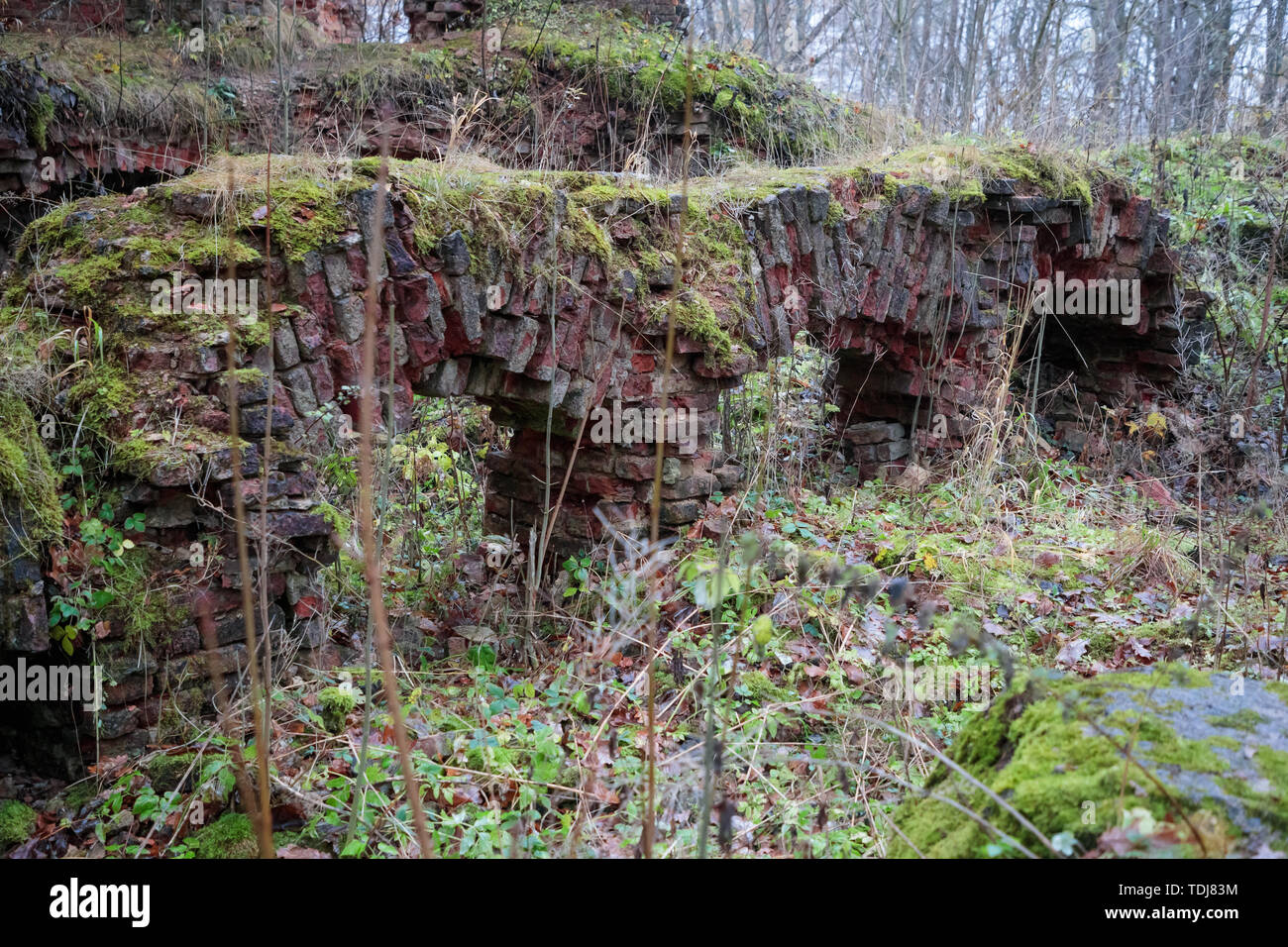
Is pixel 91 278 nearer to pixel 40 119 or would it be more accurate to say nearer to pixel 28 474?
pixel 28 474

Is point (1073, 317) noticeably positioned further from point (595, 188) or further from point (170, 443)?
point (170, 443)

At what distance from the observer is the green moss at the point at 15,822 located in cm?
318

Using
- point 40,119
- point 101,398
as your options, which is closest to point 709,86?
point 40,119

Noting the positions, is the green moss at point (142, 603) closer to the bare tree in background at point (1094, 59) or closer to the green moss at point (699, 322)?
the green moss at point (699, 322)

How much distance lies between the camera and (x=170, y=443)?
347 cm

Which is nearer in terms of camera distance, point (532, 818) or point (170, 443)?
point (532, 818)

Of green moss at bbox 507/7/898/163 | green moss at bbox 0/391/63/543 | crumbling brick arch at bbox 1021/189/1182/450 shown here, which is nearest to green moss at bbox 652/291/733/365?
green moss at bbox 0/391/63/543

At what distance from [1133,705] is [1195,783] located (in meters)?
0.26

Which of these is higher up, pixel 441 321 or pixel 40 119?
pixel 40 119

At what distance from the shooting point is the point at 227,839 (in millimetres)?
3158

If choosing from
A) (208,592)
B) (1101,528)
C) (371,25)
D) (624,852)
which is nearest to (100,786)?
(208,592)

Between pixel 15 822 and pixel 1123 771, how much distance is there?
346 centimetres

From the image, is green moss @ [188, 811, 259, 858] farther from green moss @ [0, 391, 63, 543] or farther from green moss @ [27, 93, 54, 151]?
green moss @ [27, 93, 54, 151]

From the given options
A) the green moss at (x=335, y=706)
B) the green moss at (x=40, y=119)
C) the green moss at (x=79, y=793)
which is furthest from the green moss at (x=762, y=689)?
the green moss at (x=40, y=119)
